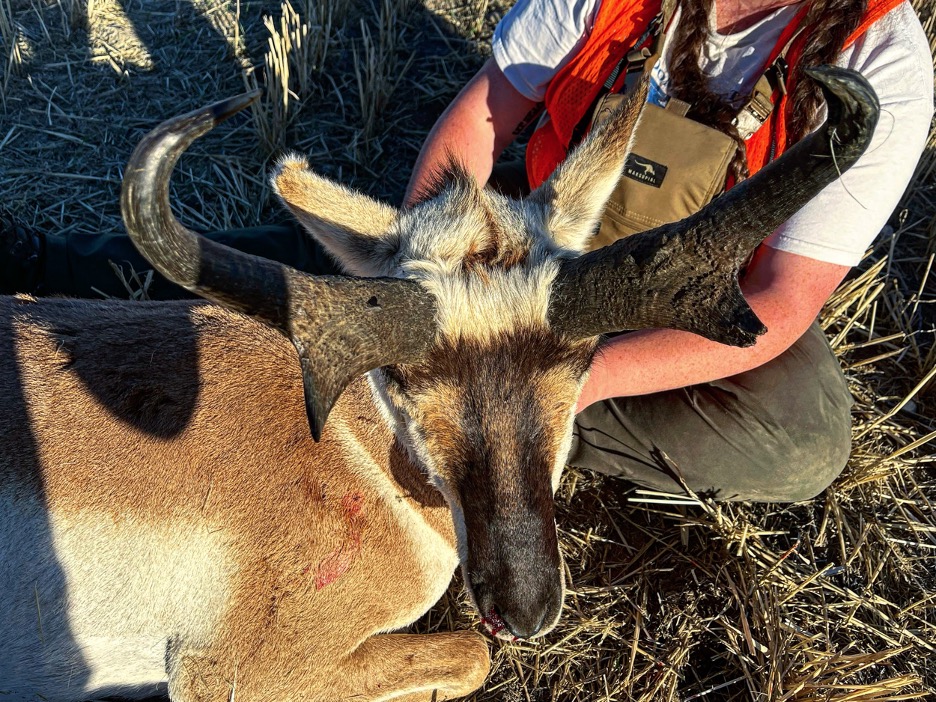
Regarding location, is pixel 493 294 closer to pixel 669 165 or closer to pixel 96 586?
pixel 669 165

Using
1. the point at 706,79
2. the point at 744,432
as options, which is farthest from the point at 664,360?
the point at 706,79

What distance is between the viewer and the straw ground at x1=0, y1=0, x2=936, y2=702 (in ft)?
12.1

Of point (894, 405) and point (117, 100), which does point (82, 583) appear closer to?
point (117, 100)

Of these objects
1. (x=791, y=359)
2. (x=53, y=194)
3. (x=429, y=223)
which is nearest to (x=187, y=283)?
(x=429, y=223)

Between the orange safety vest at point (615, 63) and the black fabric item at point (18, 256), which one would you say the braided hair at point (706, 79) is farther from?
the black fabric item at point (18, 256)

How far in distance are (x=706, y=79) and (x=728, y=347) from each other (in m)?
1.29

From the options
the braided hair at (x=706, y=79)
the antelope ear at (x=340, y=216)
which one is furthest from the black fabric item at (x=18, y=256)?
the braided hair at (x=706, y=79)

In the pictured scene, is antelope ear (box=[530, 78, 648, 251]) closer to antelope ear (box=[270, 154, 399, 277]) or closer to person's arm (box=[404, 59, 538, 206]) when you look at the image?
antelope ear (box=[270, 154, 399, 277])

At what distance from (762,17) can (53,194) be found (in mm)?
4791

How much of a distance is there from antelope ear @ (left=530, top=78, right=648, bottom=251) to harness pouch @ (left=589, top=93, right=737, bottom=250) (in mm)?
522

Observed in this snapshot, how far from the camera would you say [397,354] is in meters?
2.32

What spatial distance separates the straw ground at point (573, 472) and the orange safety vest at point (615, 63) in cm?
171

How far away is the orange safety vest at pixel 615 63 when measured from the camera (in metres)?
3.15

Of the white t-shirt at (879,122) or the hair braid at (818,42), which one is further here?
the white t-shirt at (879,122)
